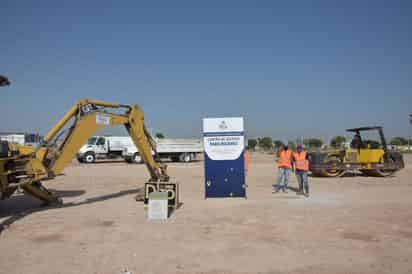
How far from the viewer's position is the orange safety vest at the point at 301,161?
451 inches

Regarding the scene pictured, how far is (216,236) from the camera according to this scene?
6504 mm

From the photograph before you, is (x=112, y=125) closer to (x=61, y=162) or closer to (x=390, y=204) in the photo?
(x=61, y=162)

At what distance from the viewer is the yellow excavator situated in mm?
8344

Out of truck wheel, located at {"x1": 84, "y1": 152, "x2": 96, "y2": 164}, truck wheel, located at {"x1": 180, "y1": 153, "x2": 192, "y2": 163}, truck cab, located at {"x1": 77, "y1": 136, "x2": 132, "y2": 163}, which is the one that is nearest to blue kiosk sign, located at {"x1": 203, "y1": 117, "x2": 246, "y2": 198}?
truck wheel, located at {"x1": 180, "y1": 153, "x2": 192, "y2": 163}

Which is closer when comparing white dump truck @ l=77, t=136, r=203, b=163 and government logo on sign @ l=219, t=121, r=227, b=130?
government logo on sign @ l=219, t=121, r=227, b=130

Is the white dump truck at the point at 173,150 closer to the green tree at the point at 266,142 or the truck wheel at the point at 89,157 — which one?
the truck wheel at the point at 89,157

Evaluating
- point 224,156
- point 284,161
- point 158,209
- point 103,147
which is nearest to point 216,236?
point 158,209

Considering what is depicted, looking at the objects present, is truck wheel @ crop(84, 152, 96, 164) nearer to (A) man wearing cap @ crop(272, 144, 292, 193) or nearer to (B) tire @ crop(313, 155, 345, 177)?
(B) tire @ crop(313, 155, 345, 177)

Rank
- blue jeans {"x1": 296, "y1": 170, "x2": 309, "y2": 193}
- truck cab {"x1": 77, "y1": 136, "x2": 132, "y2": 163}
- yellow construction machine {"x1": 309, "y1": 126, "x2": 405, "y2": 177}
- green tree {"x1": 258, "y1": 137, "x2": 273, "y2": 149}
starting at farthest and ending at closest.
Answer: green tree {"x1": 258, "y1": 137, "x2": 273, "y2": 149}, truck cab {"x1": 77, "y1": 136, "x2": 132, "y2": 163}, yellow construction machine {"x1": 309, "y1": 126, "x2": 405, "y2": 177}, blue jeans {"x1": 296, "y1": 170, "x2": 309, "y2": 193}

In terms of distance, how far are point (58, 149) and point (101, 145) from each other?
75.2 feet

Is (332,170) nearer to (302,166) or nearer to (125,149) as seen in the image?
(302,166)

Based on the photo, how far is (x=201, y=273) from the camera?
472 cm

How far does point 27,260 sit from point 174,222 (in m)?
3.17

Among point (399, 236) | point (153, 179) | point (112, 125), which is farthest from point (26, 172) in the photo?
point (399, 236)
